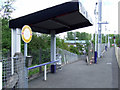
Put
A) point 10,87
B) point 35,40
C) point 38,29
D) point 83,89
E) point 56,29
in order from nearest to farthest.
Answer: point 10,87 → point 83,89 → point 38,29 → point 56,29 → point 35,40

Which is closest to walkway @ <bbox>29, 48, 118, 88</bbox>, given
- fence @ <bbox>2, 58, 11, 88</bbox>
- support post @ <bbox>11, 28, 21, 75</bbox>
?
fence @ <bbox>2, 58, 11, 88</bbox>

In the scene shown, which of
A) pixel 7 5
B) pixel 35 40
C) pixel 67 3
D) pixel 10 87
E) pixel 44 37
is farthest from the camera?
pixel 44 37

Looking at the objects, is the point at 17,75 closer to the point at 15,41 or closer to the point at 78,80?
the point at 15,41

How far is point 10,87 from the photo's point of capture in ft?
11.2

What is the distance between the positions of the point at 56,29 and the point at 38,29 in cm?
130

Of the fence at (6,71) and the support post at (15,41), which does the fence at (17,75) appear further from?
the support post at (15,41)

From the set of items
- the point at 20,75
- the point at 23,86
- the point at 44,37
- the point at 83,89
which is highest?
the point at 44,37

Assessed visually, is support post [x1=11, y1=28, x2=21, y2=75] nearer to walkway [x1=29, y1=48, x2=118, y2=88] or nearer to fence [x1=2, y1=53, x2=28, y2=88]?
fence [x1=2, y1=53, x2=28, y2=88]

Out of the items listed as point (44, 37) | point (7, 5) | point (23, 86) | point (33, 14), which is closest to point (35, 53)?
point (33, 14)

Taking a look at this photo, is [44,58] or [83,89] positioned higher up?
[44,58]

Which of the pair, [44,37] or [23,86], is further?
[44,37]

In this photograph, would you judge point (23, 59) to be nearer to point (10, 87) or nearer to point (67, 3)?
point (10, 87)

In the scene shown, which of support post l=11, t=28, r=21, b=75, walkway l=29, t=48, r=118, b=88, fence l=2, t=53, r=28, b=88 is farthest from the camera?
walkway l=29, t=48, r=118, b=88

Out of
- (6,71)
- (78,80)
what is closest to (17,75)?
(6,71)
